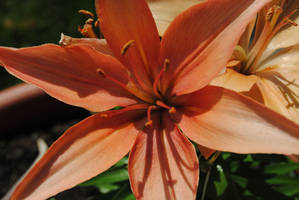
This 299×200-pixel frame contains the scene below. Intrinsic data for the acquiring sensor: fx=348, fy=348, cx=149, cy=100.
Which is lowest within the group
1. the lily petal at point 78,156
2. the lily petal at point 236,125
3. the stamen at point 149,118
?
the lily petal at point 78,156

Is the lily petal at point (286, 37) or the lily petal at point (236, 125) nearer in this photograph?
the lily petal at point (236, 125)

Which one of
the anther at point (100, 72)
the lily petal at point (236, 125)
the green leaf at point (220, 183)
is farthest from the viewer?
the green leaf at point (220, 183)

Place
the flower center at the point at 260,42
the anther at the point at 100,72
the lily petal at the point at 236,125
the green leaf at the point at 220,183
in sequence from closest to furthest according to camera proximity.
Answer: the lily petal at the point at 236,125 → the anther at the point at 100,72 → the flower center at the point at 260,42 → the green leaf at the point at 220,183

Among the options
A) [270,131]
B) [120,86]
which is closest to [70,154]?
[120,86]

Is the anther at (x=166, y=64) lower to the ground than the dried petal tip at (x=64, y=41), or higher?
lower

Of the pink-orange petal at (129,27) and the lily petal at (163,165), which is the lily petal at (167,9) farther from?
the lily petal at (163,165)

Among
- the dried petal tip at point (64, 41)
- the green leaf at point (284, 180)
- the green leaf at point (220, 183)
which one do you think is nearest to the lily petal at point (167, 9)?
the dried petal tip at point (64, 41)
